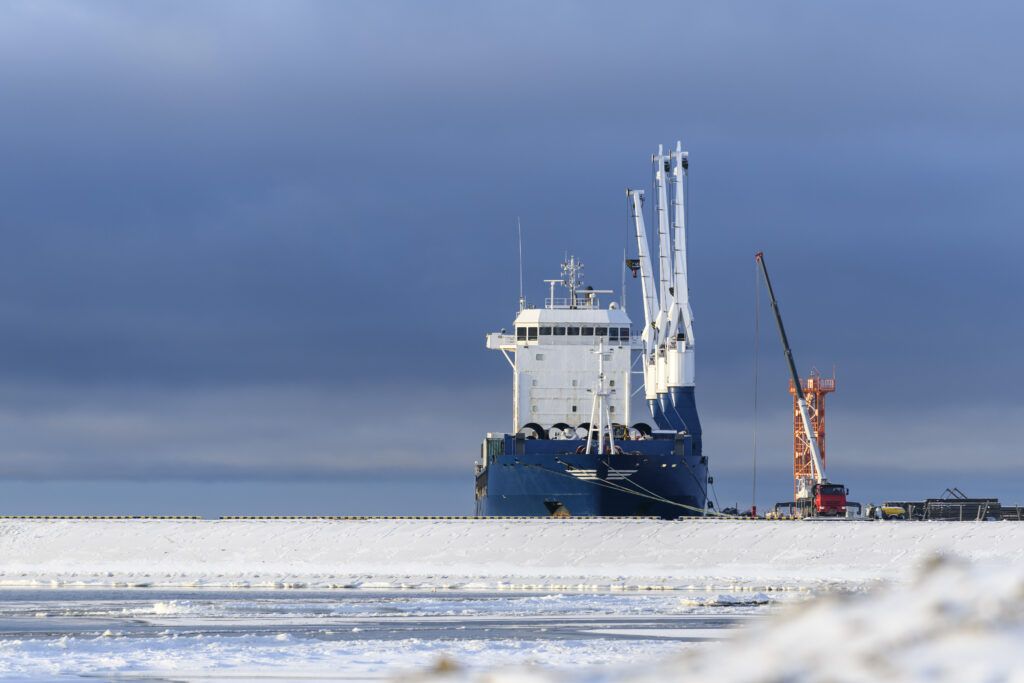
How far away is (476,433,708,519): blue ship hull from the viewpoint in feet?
255

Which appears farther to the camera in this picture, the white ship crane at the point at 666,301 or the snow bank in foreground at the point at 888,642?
the white ship crane at the point at 666,301

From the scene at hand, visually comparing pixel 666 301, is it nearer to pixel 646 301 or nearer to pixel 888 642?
pixel 646 301

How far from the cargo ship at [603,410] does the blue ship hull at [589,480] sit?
5cm

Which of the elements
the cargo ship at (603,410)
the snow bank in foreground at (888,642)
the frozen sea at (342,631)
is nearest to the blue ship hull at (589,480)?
the cargo ship at (603,410)

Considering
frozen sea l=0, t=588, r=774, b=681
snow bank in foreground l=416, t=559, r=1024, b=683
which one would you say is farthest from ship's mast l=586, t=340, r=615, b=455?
snow bank in foreground l=416, t=559, r=1024, b=683

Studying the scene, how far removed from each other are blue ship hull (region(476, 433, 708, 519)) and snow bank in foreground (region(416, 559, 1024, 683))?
73342 mm

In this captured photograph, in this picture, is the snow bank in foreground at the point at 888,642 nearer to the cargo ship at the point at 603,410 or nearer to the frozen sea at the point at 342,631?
the frozen sea at the point at 342,631

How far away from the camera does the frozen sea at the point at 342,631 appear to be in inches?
818

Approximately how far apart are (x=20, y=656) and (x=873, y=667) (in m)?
21.0

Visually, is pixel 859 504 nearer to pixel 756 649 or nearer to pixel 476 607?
pixel 476 607

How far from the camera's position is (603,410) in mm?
80062

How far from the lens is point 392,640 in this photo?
25.5 meters

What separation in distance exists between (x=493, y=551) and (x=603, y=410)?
19.7m

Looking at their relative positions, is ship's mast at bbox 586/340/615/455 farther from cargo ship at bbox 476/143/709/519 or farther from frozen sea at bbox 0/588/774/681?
frozen sea at bbox 0/588/774/681
